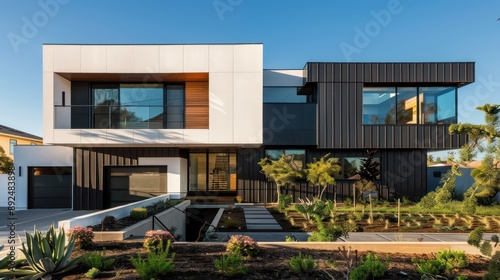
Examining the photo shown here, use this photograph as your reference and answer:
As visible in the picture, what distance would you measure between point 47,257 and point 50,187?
11178 millimetres

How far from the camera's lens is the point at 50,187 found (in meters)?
13.3

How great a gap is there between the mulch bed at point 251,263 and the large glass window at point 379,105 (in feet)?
28.7

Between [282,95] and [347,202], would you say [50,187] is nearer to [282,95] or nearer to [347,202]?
[282,95]

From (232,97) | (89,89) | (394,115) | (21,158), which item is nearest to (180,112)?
(232,97)

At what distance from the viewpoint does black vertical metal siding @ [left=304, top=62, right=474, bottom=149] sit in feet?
42.7

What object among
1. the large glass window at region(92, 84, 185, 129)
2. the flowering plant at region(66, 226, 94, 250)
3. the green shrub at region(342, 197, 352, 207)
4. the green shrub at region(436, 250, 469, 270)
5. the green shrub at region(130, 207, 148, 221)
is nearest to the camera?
the green shrub at region(436, 250, 469, 270)

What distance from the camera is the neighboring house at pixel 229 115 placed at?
11.5 metres

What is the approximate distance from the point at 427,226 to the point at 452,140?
6353 millimetres

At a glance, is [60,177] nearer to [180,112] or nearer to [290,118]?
[180,112]

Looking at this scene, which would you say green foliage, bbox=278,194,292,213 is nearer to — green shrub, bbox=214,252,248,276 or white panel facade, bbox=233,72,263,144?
white panel facade, bbox=233,72,263,144

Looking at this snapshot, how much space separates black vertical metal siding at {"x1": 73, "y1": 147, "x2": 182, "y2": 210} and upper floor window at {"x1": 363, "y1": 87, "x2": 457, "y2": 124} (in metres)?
9.98

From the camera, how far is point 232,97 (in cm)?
1150

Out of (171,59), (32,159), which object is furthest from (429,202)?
(32,159)

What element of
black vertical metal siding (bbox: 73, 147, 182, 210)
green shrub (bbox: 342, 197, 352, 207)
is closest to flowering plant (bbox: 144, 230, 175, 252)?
black vertical metal siding (bbox: 73, 147, 182, 210)
